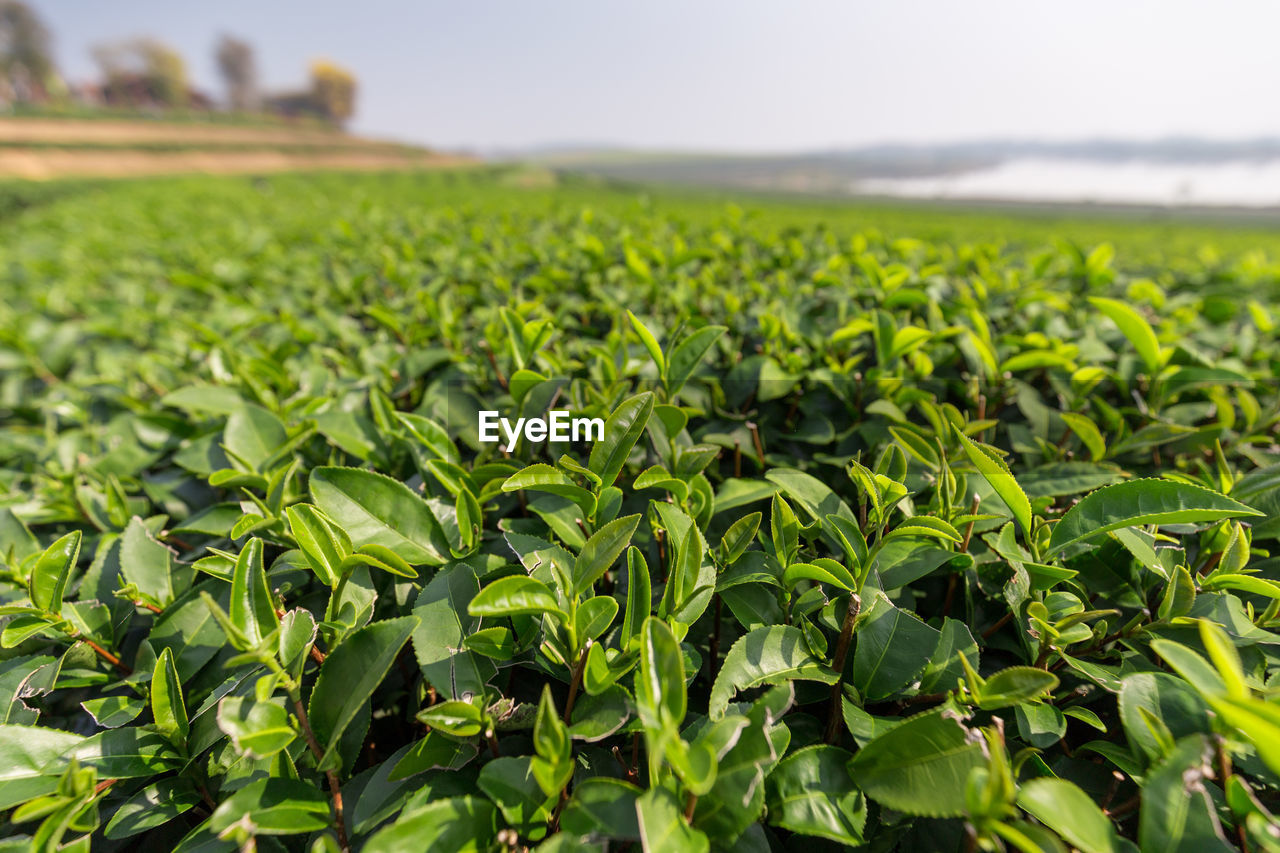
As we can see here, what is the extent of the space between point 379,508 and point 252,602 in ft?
0.92

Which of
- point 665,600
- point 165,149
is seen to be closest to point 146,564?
point 665,600

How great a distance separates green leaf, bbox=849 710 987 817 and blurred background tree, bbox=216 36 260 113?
109m

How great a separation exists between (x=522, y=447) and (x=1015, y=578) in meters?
1.08

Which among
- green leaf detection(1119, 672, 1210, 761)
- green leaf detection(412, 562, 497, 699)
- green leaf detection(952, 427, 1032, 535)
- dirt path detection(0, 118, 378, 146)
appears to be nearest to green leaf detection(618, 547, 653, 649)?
green leaf detection(412, 562, 497, 699)

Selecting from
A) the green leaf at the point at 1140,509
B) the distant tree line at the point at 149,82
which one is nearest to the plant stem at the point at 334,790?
the green leaf at the point at 1140,509

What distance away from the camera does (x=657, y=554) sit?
4.14 ft

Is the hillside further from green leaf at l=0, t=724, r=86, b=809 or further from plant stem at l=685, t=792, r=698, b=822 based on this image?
plant stem at l=685, t=792, r=698, b=822

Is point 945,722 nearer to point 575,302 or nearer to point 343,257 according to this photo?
point 575,302

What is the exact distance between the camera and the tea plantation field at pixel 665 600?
786 millimetres

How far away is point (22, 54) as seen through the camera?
2356 inches

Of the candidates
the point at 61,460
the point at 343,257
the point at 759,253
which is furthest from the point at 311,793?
the point at 343,257

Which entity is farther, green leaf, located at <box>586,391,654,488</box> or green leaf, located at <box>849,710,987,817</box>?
green leaf, located at <box>586,391,654,488</box>

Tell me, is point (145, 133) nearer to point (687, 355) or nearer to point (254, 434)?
point (254, 434)

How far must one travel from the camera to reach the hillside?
116 feet
